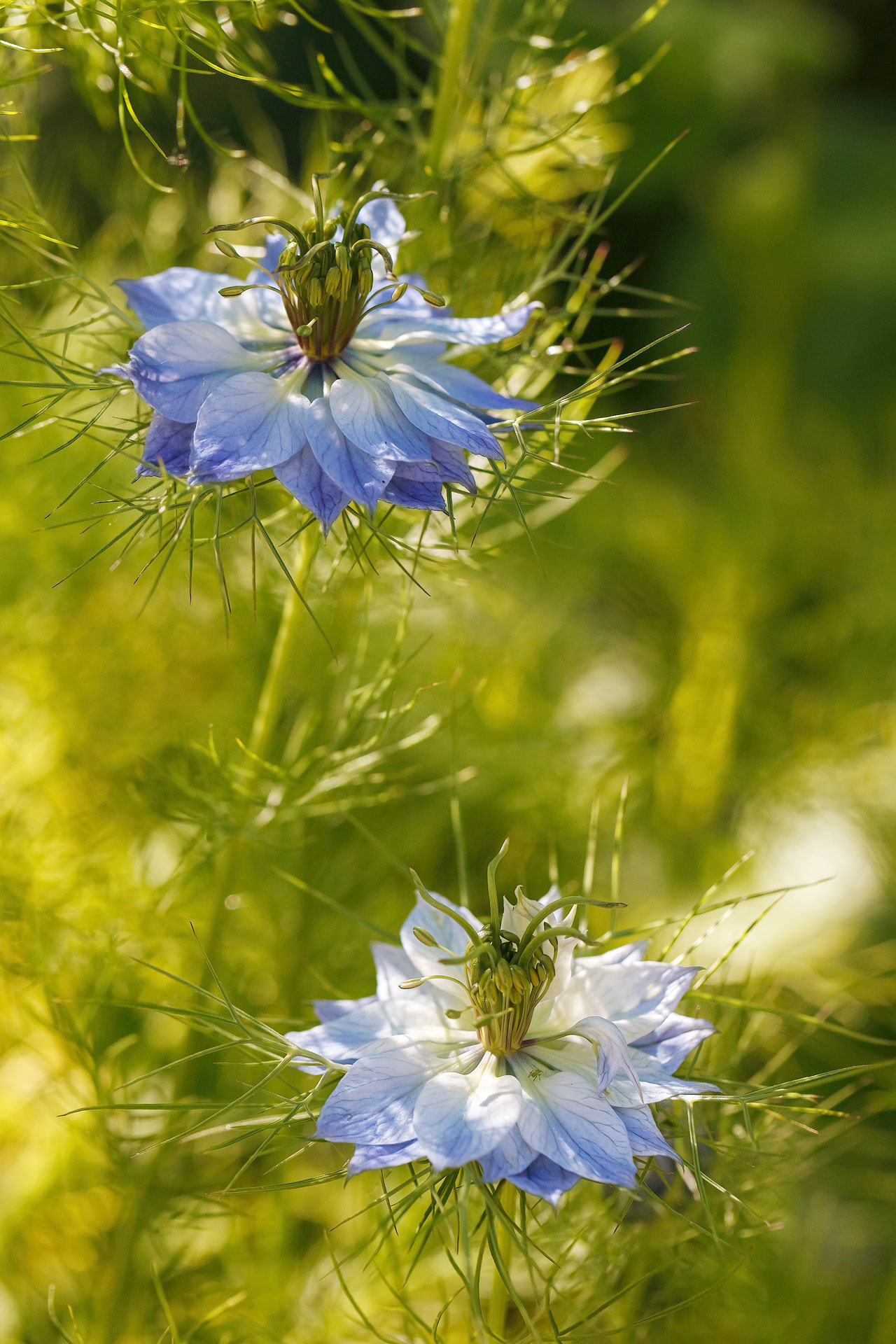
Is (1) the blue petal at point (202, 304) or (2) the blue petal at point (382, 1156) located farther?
(1) the blue petal at point (202, 304)

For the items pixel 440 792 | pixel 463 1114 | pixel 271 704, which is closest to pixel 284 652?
pixel 271 704

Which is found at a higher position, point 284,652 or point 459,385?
point 459,385

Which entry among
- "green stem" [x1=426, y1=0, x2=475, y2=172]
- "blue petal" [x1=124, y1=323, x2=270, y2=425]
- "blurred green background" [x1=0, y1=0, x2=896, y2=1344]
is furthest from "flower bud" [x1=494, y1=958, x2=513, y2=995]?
"green stem" [x1=426, y1=0, x2=475, y2=172]

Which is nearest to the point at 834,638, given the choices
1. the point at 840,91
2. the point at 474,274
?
the point at 474,274

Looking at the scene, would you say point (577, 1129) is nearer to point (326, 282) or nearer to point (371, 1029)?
point (371, 1029)

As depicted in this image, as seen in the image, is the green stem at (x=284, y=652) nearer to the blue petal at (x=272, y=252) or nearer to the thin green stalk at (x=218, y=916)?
the thin green stalk at (x=218, y=916)

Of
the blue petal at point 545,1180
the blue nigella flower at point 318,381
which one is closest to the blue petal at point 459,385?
the blue nigella flower at point 318,381

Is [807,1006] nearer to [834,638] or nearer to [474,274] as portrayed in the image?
[834,638]
